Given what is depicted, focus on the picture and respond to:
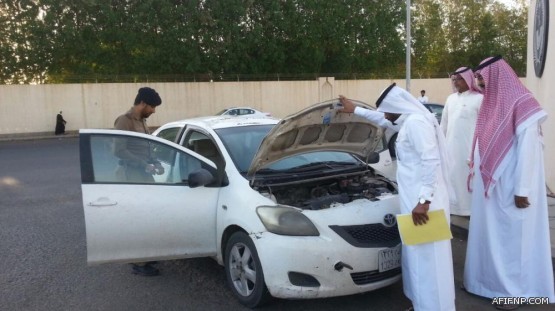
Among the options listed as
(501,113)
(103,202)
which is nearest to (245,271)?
(103,202)

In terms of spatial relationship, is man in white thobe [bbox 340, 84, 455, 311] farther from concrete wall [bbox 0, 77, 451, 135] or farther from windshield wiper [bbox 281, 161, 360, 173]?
concrete wall [bbox 0, 77, 451, 135]

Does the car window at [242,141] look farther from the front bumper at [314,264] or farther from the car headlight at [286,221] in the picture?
the front bumper at [314,264]

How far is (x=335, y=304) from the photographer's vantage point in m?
4.05

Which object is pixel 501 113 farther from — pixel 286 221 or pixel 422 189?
pixel 286 221

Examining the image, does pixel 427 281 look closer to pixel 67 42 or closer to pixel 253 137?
pixel 253 137

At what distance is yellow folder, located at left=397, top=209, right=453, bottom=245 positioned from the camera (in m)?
3.47

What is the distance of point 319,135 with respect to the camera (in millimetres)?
4418

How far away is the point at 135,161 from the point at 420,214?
250 centimetres

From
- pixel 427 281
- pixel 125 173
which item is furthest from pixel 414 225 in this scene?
pixel 125 173

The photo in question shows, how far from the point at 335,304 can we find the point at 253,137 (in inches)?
72.2

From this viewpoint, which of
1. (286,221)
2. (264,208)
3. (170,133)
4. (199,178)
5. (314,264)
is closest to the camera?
(314,264)

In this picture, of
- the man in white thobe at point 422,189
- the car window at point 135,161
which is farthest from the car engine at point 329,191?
the car window at point 135,161

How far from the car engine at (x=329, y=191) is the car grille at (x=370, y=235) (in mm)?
316

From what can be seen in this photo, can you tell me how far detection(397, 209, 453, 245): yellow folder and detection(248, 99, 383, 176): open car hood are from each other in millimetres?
1150
